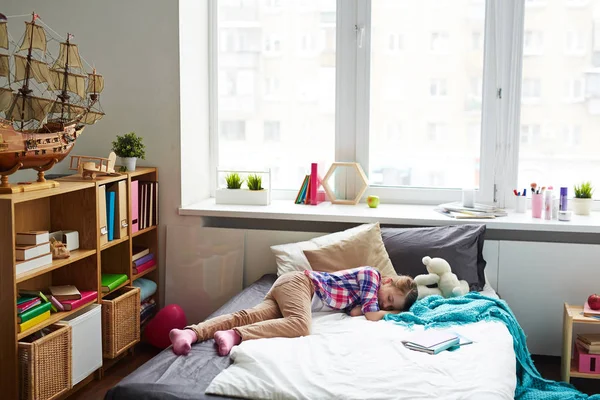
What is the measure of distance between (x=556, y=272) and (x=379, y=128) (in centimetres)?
119

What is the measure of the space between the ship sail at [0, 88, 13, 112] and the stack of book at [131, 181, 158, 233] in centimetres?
87

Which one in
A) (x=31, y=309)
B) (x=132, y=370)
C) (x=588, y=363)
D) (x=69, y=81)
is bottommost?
(x=132, y=370)

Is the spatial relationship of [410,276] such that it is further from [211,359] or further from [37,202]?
[37,202]

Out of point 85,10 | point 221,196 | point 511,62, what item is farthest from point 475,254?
point 85,10

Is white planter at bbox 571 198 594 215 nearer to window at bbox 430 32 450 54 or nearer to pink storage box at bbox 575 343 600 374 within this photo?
pink storage box at bbox 575 343 600 374

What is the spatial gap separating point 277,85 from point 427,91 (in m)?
0.83

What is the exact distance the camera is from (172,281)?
3.93m

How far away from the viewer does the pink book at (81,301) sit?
309 centimetres

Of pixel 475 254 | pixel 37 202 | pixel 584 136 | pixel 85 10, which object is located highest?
pixel 85 10

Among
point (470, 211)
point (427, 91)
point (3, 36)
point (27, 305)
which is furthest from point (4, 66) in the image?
point (470, 211)

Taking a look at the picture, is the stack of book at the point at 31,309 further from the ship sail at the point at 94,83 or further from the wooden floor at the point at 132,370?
the ship sail at the point at 94,83

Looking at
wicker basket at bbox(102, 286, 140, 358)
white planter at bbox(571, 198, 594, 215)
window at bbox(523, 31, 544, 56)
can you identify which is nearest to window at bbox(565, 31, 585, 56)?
window at bbox(523, 31, 544, 56)

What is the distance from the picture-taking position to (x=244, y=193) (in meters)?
3.98

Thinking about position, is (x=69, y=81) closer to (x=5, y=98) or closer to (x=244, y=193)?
(x=5, y=98)
